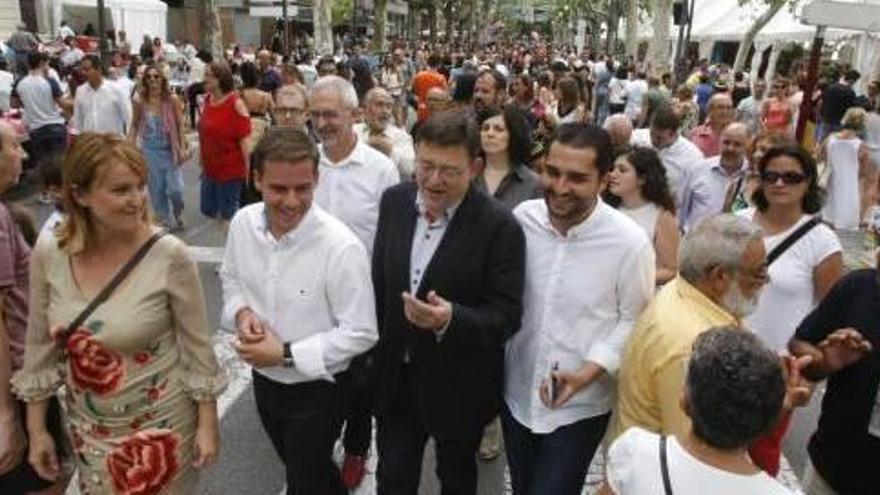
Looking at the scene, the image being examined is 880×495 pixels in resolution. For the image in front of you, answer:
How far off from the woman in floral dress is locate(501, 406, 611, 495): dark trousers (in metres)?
1.22

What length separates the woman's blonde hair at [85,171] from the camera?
2.55 meters

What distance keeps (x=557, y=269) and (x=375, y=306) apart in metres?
0.71

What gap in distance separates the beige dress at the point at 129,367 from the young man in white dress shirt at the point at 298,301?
239 millimetres

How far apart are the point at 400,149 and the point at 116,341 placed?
414 centimetres

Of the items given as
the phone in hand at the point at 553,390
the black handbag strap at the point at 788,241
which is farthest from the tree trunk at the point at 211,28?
the phone in hand at the point at 553,390

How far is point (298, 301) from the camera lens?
9.67 ft

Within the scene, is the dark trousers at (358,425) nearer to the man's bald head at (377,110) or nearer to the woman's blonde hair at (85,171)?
the woman's blonde hair at (85,171)

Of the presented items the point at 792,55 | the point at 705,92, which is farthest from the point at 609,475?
the point at 792,55

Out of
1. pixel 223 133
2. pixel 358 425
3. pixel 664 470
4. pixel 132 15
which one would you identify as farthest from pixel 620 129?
pixel 132 15

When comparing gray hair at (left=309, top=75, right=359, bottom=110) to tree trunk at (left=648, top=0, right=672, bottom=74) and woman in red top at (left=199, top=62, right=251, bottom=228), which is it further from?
tree trunk at (left=648, top=0, right=672, bottom=74)

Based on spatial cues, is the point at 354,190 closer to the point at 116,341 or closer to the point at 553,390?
the point at 553,390

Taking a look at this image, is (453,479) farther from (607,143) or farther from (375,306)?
(607,143)

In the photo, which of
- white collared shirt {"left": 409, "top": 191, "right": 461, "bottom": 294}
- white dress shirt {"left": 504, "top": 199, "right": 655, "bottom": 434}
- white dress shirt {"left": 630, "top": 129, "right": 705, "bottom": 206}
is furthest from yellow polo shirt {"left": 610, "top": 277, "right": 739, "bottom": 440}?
white dress shirt {"left": 630, "top": 129, "right": 705, "bottom": 206}

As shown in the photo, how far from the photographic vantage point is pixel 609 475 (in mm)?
2047
